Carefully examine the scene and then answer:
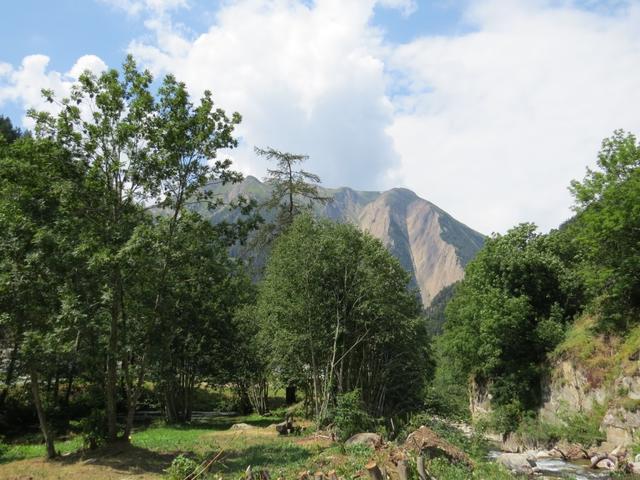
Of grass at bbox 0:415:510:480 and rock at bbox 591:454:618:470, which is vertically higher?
grass at bbox 0:415:510:480

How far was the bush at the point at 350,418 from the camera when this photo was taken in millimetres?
24016

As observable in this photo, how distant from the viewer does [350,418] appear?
24375mm

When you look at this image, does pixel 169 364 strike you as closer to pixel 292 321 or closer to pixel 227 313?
pixel 227 313

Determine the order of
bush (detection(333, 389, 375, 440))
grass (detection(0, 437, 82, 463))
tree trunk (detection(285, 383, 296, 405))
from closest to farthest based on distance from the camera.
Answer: grass (detection(0, 437, 82, 463))
bush (detection(333, 389, 375, 440))
tree trunk (detection(285, 383, 296, 405))

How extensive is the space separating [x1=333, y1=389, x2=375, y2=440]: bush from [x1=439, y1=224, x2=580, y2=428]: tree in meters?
15.6

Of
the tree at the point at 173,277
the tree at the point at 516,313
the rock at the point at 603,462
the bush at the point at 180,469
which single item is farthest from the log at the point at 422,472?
the tree at the point at 516,313

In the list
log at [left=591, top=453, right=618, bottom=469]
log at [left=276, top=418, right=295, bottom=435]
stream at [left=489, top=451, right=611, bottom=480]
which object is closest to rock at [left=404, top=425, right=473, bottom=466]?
stream at [left=489, top=451, right=611, bottom=480]

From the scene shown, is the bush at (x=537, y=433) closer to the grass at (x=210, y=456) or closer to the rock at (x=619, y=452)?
the rock at (x=619, y=452)

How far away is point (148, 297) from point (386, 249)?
53.3 ft

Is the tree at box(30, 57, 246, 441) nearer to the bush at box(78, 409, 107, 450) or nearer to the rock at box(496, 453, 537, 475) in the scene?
the bush at box(78, 409, 107, 450)

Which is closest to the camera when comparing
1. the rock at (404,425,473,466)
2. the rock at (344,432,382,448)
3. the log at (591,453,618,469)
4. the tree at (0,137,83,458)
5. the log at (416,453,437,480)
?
the log at (416,453,437,480)

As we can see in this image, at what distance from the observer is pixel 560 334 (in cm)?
3544

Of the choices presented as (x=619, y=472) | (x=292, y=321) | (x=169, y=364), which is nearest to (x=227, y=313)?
(x=169, y=364)

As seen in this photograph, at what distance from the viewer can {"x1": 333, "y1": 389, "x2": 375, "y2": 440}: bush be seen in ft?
78.8
